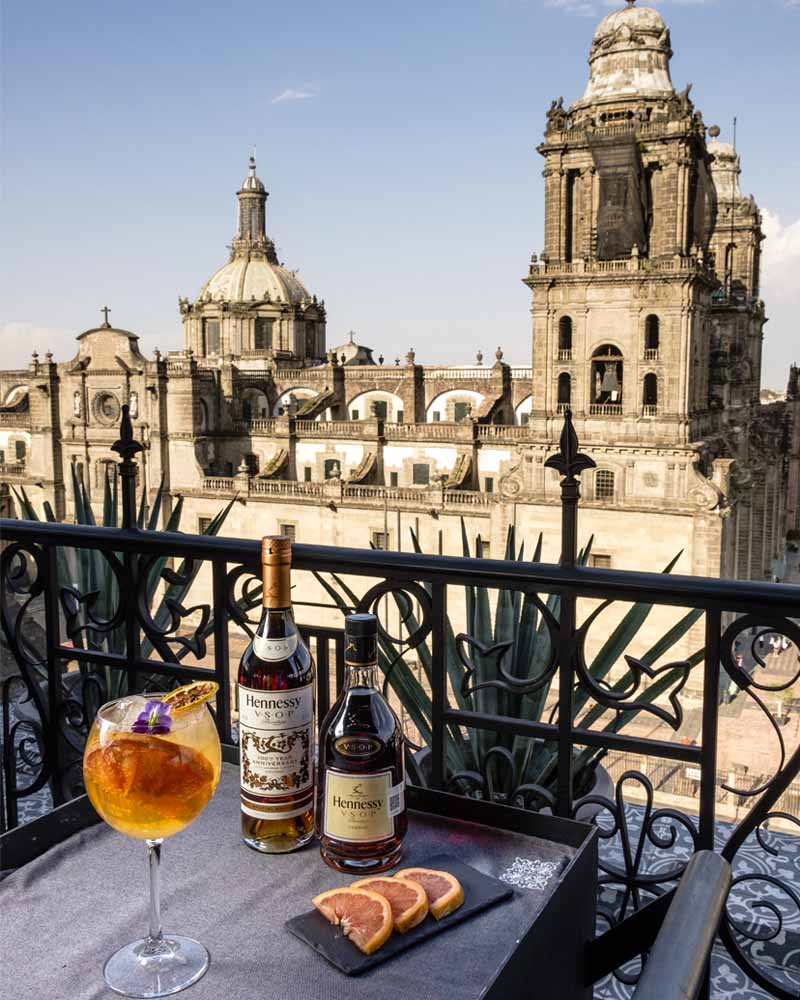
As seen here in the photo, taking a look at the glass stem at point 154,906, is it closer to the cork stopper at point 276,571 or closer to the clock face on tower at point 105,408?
the cork stopper at point 276,571

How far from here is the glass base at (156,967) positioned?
133 cm

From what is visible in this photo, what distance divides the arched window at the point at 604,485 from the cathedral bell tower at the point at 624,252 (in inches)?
38.9

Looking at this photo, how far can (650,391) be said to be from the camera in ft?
78.1

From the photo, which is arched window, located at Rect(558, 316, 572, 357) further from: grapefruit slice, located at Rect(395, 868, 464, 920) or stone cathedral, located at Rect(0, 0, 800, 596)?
grapefruit slice, located at Rect(395, 868, 464, 920)

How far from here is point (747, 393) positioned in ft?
116

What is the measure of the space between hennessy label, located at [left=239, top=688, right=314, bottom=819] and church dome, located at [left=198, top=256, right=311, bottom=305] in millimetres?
45367

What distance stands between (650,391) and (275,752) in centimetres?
2325

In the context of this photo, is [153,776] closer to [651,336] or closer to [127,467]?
[127,467]

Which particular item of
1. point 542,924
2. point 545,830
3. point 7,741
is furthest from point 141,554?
point 542,924

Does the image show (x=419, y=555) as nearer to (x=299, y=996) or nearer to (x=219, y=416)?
(x=299, y=996)

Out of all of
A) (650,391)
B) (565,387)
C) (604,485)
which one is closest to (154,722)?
(604,485)

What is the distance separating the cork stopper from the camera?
1.80 metres

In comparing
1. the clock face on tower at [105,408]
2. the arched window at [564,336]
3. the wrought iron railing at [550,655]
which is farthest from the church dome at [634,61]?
the wrought iron railing at [550,655]

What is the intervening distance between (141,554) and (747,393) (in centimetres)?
3567
